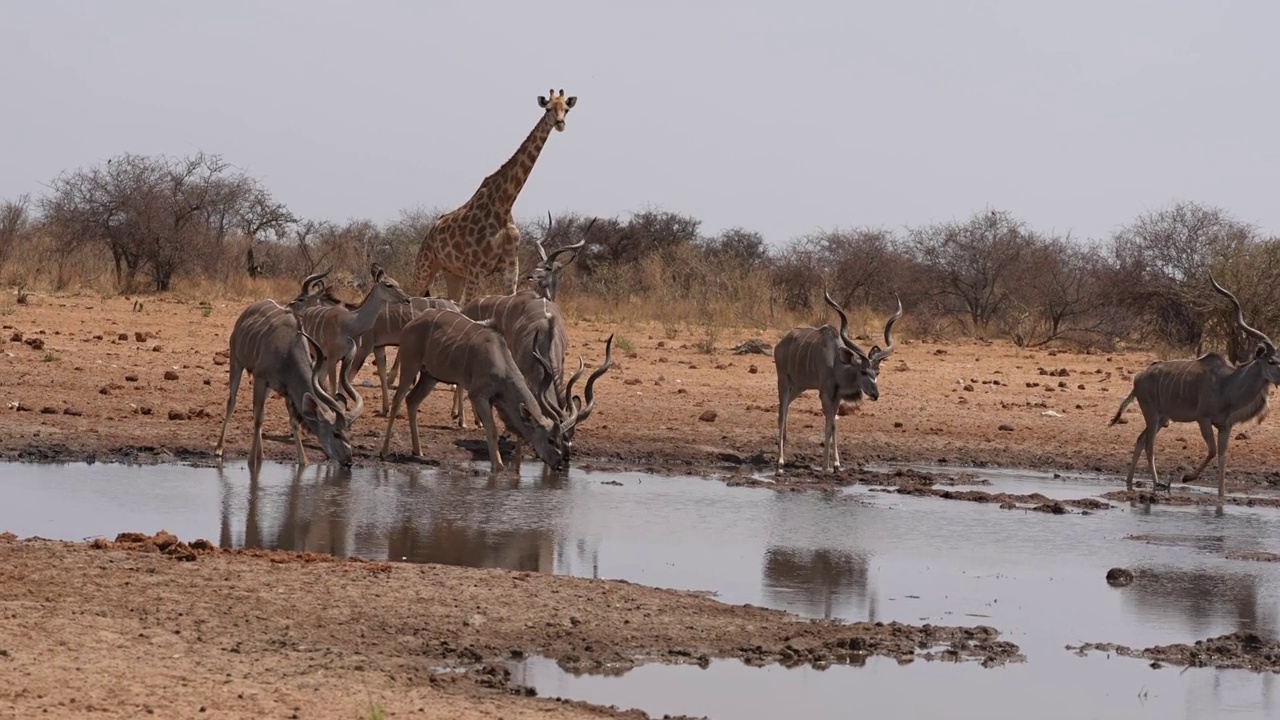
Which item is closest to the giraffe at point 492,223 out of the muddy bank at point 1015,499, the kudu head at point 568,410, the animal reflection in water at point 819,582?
the kudu head at point 568,410

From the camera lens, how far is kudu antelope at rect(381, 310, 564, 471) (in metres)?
12.8

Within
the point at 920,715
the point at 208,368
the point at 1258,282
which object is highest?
the point at 1258,282

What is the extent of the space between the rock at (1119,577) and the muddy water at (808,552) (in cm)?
7

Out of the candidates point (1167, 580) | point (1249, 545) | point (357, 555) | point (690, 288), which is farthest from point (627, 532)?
point (690, 288)

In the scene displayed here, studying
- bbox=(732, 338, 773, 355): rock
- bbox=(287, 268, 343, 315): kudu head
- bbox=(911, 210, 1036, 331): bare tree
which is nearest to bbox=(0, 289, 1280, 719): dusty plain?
bbox=(287, 268, 343, 315): kudu head

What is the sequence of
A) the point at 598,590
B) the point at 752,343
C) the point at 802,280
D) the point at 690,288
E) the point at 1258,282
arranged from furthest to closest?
the point at 802,280 < the point at 690,288 < the point at 1258,282 < the point at 752,343 < the point at 598,590

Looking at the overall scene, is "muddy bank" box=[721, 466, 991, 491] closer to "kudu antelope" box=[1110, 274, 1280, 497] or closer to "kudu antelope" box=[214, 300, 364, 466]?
"kudu antelope" box=[1110, 274, 1280, 497]

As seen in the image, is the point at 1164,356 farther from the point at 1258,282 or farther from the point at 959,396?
the point at 959,396

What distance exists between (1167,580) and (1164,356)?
1817 centimetres

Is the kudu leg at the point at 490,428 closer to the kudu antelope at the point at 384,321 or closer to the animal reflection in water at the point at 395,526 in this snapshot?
the animal reflection in water at the point at 395,526

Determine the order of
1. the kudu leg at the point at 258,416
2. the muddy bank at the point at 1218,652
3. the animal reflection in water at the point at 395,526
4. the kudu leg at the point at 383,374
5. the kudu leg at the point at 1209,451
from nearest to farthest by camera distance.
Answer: the muddy bank at the point at 1218,652 < the animal reflection in water at the point at 395,526 < the kudu leg at the point at 258,416 < the kudu leg at the point at 1209,451 < the kudu leg at the point at 383,374

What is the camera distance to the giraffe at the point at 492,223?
60.9ft

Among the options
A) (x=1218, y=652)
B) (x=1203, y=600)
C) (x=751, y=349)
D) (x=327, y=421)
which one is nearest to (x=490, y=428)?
(x=327, y=421)

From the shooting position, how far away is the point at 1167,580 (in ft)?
30.4
